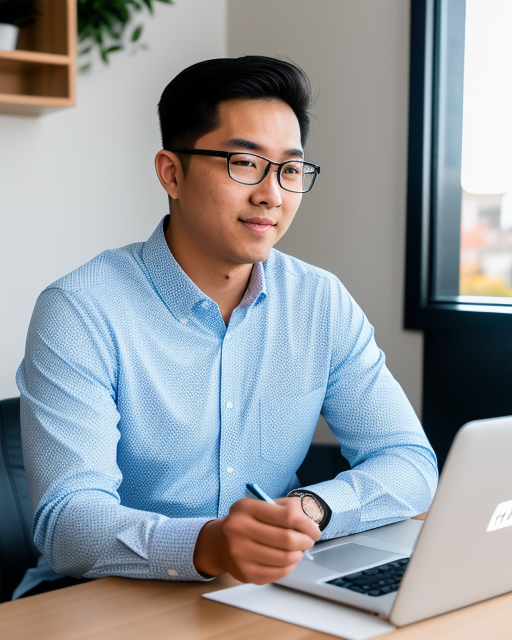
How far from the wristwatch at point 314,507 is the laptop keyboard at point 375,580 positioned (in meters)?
0.17

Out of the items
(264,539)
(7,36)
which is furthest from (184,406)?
(7,36)

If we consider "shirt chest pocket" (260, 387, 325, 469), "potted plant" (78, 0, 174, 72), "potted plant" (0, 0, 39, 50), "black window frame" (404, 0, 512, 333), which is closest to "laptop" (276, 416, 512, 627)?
"shirt chest pocket" (260, 387, 325, 469)

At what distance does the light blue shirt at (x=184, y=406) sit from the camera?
3.76ft

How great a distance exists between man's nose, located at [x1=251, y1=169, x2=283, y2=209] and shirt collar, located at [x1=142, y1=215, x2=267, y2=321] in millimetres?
190

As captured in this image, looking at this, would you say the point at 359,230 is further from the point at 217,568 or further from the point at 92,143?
the point at 217,568

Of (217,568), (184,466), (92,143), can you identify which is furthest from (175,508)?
(92,143)

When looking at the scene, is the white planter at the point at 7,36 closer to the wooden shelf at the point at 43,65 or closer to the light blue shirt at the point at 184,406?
the wooden shelf at the point at 43,65

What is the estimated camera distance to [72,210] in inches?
103

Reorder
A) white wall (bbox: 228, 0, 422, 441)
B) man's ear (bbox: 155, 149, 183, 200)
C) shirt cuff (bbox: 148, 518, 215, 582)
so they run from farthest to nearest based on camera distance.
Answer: white wall (bbox: 228, 0, 422, 441) → man's ear (bbox: 155, 149, 183, 200) → shirt cuff (bbox: 148, 518, 215, 582)

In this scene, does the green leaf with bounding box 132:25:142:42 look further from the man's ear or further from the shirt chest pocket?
the shirt chest pocket

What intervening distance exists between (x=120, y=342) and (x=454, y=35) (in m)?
1.50

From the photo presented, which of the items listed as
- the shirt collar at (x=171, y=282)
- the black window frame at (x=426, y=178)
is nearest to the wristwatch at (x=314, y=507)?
the shirt collar at (x=171, y=282)

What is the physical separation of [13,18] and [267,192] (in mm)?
1251

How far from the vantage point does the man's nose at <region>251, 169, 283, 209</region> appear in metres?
1.47
